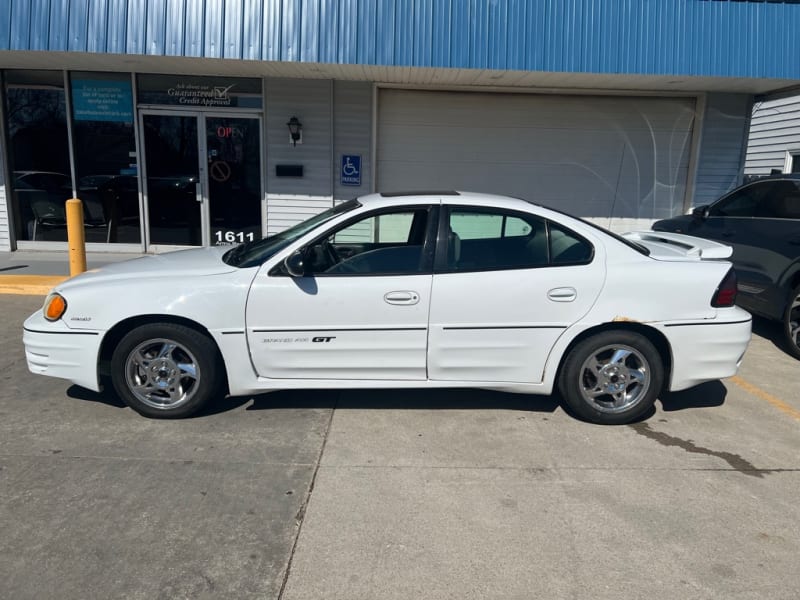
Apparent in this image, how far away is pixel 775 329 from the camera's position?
7340mm

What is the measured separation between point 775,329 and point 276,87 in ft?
25.8

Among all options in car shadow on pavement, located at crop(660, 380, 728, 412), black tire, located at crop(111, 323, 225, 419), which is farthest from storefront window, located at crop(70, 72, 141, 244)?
car shadow on pavement, located at crop(660, 380, 728, 412)

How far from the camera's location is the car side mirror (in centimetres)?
411

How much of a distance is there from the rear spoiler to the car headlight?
13.4 feet

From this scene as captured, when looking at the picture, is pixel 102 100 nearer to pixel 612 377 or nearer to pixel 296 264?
pixel 296 264

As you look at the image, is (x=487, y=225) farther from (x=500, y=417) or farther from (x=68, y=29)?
(x=68, y=29)

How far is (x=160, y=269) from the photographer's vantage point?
441 centimetres

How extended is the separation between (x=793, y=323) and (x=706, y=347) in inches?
99.9

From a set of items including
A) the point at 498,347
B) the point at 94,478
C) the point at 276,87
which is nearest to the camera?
the point at 94,478

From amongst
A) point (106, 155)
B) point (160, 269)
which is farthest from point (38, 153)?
point (160, 269)

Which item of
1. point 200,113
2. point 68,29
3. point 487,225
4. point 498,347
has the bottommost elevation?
point 498,347

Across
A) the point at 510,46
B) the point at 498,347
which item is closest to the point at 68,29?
the point at 510,46

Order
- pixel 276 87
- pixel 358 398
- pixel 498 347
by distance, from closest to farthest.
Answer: pixel 498 347
pixel 358 398
pixel 276 87

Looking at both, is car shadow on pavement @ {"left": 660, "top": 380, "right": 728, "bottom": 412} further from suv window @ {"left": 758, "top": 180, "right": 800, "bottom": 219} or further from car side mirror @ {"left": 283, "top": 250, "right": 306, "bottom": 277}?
car side mirror @ {"left": 283, "top": 250, "right": 306, "bottom": 277}
